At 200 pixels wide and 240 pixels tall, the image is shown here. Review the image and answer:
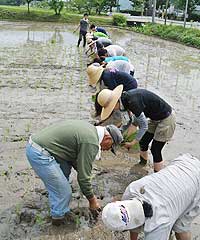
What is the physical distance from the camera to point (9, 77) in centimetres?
1027

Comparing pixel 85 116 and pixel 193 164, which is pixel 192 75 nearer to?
pixel 85 116

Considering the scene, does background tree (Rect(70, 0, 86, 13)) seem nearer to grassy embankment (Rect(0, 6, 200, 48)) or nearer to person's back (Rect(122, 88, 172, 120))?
grassy embankment (Rect(0, 6, 200, 48))

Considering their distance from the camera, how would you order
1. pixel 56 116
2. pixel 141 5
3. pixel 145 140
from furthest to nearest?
pixel 141 5
pixel 56 116
pixel 145 140

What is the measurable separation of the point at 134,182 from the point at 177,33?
2498cm

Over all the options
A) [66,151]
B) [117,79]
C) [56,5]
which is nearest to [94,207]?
[66,151]

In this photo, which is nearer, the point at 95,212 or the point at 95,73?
the point at 95,212

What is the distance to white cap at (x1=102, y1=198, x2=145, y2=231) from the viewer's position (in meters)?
2.20

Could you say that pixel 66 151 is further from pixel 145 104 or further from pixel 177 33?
pixel 177 33

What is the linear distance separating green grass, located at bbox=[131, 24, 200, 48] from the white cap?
2064 cm

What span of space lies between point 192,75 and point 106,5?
4243cm

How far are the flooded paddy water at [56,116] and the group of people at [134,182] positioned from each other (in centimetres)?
33

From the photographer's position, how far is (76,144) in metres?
3.22

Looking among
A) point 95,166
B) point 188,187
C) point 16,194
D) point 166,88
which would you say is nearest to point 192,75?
point 166,88

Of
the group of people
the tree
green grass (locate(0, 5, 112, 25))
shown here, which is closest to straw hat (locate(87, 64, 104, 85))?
the group of people
